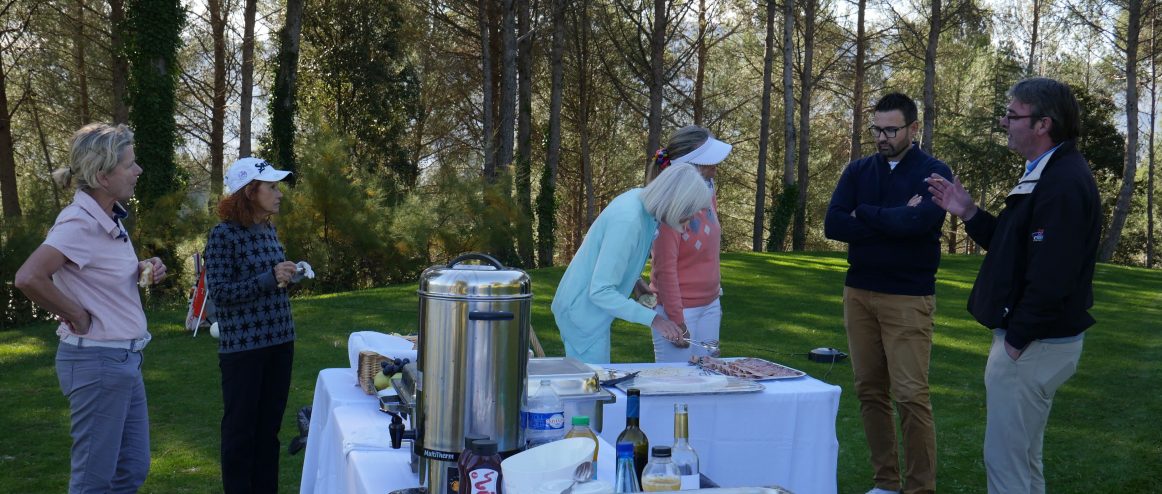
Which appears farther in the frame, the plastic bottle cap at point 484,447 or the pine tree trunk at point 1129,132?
the pine tree trunk at point 1129,132

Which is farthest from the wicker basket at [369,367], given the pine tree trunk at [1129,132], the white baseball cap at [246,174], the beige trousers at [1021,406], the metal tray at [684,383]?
the pine tree trunk at [1129,132]

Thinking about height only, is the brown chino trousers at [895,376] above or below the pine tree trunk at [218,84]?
below

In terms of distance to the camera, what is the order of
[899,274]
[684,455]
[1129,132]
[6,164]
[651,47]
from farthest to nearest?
[651,47]
[1129,132]
[6,164]
[899,274]
[684,455]

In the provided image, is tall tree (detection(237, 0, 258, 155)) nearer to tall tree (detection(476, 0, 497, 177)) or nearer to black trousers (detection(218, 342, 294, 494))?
tall tree (detection(476, 0, 497, 177))

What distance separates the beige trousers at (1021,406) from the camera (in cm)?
307

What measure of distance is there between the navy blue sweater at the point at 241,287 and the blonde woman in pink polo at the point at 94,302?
2.03 feet

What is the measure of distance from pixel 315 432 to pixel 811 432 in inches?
75.8

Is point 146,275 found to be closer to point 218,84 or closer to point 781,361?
point 781,361

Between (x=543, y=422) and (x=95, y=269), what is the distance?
6.02 ft

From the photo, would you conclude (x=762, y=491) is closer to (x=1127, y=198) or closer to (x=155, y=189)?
(x=155, y=189)

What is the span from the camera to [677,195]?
11.0 feet

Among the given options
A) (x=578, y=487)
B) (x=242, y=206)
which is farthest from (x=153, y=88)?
(x=578, y=487)

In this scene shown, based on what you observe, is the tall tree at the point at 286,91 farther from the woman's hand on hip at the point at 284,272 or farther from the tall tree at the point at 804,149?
the woman's hand on hip at the point at 284,272

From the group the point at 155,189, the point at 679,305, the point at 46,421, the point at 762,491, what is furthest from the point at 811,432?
the point at 155,189
